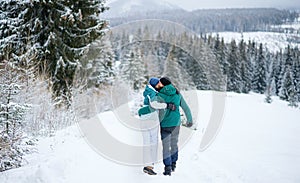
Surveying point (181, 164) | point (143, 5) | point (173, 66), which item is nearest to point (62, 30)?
point (181, 164)

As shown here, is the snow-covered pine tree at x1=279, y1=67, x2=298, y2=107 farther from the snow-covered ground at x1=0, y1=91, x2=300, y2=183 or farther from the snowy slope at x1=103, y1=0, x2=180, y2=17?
the snow-covered ground at x1=0, y1=91, x2=300, y2=183

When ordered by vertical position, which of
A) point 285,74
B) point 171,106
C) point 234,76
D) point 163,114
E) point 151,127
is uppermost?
point 171,106

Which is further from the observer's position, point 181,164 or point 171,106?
point 181,164

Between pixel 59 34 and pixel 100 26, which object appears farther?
pixel 100 26

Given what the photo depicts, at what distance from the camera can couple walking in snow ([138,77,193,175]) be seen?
4.97 m

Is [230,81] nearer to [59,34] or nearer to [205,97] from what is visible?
[205,97]

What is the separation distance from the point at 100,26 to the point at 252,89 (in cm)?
5273

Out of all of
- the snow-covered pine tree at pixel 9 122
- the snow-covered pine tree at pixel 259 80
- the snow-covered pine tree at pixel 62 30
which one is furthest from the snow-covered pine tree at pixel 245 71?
the snow-covered pine tree at pixel 9 122

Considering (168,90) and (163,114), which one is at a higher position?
(168,90)

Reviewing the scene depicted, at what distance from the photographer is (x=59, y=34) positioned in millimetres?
10312

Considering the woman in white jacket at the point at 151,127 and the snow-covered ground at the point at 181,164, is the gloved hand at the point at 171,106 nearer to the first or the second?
the woman in white jacket at the point at 151,127

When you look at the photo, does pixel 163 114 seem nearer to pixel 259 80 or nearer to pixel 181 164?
pixel 181 164

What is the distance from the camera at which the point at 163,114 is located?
16.7ft

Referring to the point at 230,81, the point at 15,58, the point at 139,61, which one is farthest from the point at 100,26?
the point at 230,81
